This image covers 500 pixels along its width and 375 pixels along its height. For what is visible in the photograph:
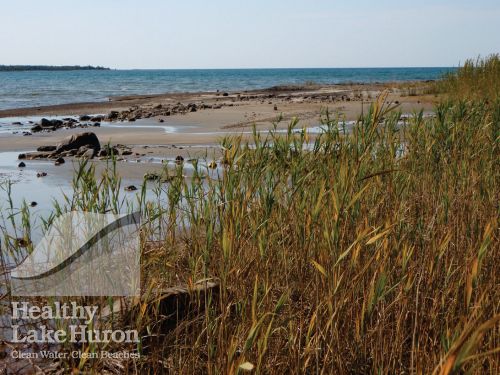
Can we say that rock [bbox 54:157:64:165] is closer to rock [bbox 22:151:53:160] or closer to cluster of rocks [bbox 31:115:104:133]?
rock [bbox 22:151:53:160]

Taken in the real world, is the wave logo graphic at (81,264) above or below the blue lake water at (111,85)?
below

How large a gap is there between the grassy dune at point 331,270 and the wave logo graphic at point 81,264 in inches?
3.9

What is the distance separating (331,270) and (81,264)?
1339 mm

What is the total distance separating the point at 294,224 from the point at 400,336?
0.91 metres

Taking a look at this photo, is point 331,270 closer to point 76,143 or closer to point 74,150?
point 74,150

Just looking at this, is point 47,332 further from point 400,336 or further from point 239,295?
point 400,336

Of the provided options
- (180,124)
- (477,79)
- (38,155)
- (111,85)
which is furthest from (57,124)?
(111,85)

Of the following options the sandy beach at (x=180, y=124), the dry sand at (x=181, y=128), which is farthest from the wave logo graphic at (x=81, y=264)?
the sandy beach at (x=180, y=124)

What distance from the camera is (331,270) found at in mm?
2844

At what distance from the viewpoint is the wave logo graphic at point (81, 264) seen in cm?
320

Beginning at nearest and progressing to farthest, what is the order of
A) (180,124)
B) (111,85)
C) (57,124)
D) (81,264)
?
(81,264) < (57,124) < (180,124) < (111,85)

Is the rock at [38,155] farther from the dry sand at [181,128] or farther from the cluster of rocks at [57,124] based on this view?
the cluster of rocks at [57,124]

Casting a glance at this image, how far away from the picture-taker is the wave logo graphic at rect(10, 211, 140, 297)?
3201 millimetres

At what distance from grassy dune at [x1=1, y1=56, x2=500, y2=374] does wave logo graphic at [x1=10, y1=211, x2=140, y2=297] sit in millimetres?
99
